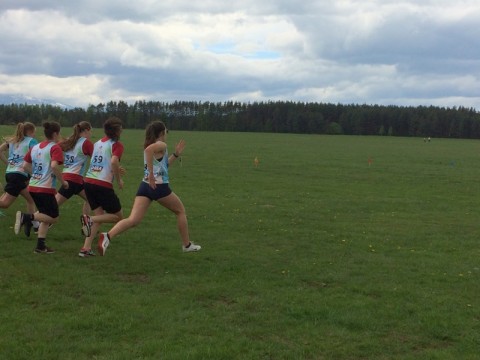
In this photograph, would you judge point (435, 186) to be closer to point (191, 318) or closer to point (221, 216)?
point (221, 216)

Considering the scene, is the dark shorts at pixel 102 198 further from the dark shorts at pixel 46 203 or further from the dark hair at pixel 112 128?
the dark hair at pixel 112 128

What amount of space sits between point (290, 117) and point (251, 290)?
148 meters

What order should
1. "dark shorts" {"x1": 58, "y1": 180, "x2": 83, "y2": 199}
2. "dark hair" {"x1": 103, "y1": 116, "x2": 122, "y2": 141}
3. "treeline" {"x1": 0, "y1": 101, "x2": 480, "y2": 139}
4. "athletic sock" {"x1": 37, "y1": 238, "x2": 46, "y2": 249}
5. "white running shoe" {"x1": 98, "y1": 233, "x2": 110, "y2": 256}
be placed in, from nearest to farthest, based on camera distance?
"white running shoe" {"x1": 98, "y1": 233, "x2": 110, "y2": 256} < "dark hair" {"x1": 103, "y1": 116, "x2": 122, "y2": 141} < "athletic sock" {"x1": 37, "y1": 238, "x2": 46, "y2": 249} < "dark shorts" {"x1": 58, "y1": 180, "x2": 83, "y2": 199} < "treeline" {"x1": 0, "y1": 101, "x2": 480, "y2": 139}

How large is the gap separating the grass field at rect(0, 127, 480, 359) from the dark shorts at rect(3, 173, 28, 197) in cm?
93

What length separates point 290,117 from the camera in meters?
154

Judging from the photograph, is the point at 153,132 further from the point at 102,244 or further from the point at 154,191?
the point at 102,244

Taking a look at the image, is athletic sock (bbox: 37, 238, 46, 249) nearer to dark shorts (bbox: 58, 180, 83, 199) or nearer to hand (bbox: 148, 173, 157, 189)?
dark shorts (bbox: 58, 180, 83, 199)

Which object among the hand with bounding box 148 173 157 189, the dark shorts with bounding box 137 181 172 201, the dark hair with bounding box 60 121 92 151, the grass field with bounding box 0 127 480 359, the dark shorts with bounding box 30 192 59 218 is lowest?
the grass field with bounding box 0 127 480 359

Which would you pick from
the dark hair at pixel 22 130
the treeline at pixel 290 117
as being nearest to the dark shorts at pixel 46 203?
the dark hair at pixel 22 130

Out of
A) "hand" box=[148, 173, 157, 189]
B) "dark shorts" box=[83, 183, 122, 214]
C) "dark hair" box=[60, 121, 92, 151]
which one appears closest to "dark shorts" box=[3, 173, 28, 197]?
"dark hair" box=[60, 121, 92, 151]

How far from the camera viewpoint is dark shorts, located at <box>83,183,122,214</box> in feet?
28.4

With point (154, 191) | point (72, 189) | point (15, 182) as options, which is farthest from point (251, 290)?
point (15, 182)

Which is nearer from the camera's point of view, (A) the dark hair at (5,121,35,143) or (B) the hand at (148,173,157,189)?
(B) the hand at (148,173,157,189)

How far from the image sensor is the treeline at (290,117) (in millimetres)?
145125
